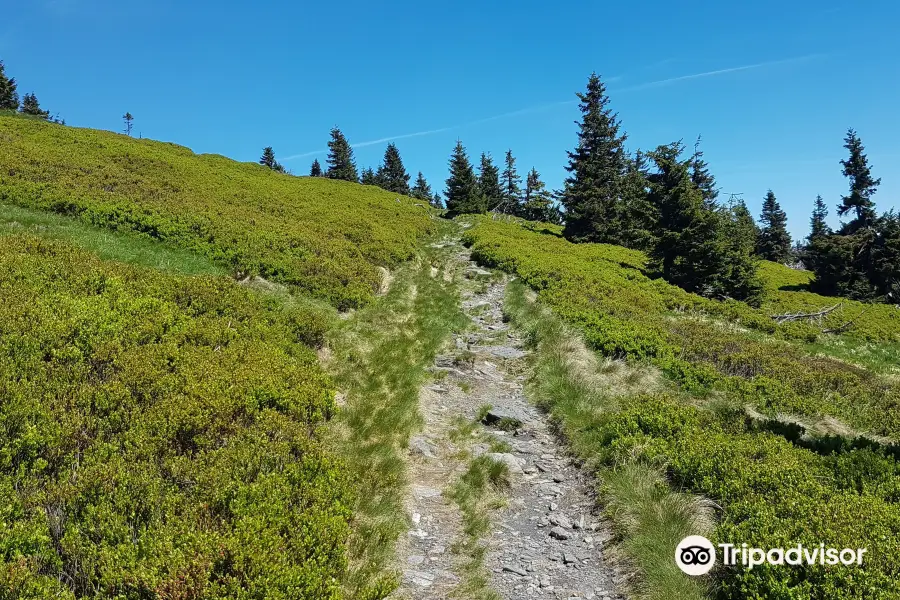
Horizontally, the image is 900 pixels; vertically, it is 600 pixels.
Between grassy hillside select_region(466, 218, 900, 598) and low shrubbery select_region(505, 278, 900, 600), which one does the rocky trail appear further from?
grassy hillside select_region(466, 218, 900, 598)

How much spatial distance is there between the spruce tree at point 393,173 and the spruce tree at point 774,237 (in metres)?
63.0

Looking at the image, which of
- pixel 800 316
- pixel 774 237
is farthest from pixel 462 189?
pixel 774 237

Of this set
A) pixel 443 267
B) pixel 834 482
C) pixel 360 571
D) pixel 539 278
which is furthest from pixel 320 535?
pixel 443 267

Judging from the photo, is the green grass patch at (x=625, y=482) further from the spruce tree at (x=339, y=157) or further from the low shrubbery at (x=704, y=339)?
the spruce tree at (x=339, y=157)

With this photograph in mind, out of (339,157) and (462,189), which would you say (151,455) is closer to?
(462,189)

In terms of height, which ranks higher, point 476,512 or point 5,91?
point 5,91

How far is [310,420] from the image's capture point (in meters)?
7.34

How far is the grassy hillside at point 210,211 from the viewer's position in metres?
15.6

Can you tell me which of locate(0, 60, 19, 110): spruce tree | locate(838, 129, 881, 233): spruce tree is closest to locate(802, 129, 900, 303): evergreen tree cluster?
locate(838, 129, 881, 233): spruce tree

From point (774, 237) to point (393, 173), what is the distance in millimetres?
68049

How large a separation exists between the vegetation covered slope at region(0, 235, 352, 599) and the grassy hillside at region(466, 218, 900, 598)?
4.91m

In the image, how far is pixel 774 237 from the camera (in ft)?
246

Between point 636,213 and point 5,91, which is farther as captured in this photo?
point 5,91

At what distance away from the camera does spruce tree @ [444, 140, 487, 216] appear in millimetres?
50562
